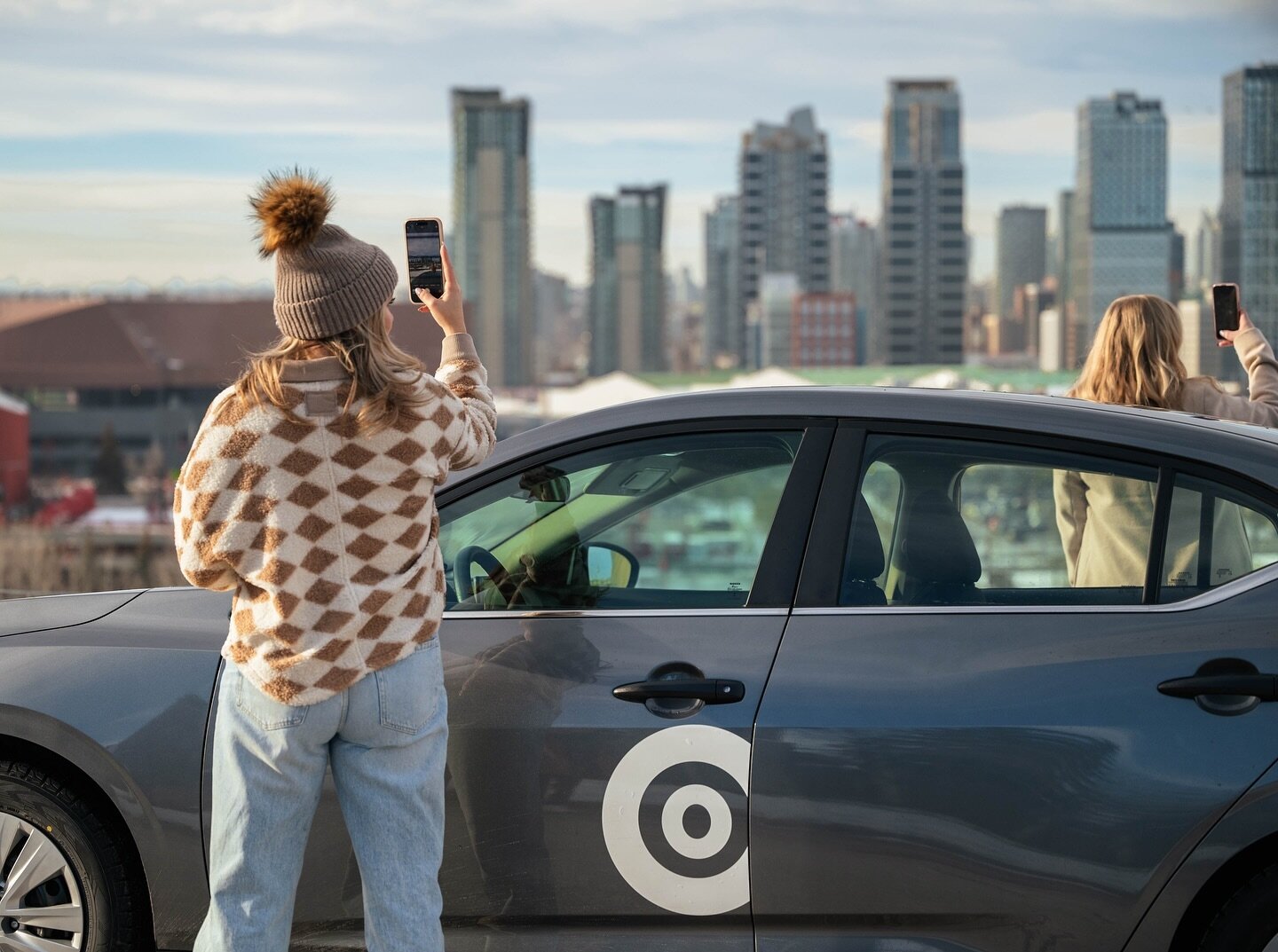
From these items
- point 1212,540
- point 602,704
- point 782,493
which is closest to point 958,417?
point 782,493

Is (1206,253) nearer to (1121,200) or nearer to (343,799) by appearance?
(1121,200)

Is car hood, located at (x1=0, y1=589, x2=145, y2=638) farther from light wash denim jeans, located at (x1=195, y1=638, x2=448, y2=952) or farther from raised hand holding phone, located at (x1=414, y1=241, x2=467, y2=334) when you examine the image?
raised hand holding phone, located at (x1=414, y1=241, x2=467, y2=334)

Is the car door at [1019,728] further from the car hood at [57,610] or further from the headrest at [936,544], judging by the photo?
the car hood at [57,610]

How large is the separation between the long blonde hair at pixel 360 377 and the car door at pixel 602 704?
0.49 meters

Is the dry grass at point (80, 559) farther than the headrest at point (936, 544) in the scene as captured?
Yes

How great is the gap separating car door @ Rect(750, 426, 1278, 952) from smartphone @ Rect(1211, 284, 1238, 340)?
75.9 inches

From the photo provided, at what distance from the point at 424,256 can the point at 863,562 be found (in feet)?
3.71

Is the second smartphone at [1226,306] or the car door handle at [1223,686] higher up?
the second smartphone at [1226,306]

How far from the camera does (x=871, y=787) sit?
255cm

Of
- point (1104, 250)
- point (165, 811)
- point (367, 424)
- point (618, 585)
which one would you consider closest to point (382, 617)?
point (367, 424)

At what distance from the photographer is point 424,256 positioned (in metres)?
2.89

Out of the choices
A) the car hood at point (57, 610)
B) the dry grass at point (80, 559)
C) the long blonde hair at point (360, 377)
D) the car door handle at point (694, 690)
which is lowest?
the dry grass at point (80, 559)

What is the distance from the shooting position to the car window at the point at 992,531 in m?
2.66

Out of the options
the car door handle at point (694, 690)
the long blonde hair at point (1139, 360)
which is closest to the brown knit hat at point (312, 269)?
the car door handle at point (694, 690)
